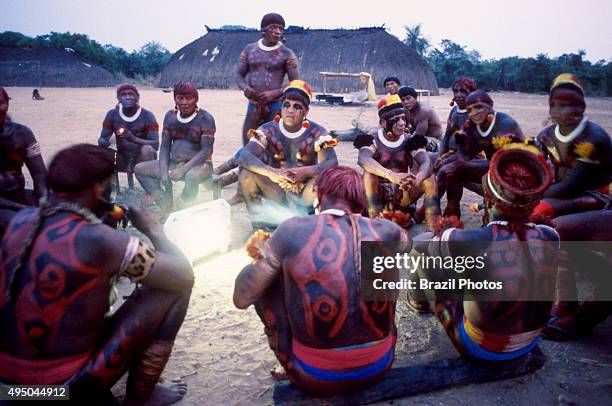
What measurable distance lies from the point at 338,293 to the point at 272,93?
17.8ft

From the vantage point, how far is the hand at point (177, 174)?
6.26 metres

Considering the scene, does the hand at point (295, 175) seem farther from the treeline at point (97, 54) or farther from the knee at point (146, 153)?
the treeline at point (97, 54)

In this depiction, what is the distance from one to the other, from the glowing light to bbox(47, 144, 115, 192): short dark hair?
1881 mm

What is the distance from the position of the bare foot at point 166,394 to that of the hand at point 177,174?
3.79 metres

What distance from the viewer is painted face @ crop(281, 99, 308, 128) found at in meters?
5.51

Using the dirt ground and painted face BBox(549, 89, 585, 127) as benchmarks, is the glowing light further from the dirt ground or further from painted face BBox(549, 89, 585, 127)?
painted face BBox(549, 89, 585, 127)

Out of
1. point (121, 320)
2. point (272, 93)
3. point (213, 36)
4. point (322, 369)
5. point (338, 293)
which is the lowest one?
point (322, 369)

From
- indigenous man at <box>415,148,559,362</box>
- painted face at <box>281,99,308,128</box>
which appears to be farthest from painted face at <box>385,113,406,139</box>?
indigenous man at <box>415,148,559,362</box>

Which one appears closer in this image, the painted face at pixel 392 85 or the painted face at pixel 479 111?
the painted face at pixel 479 111

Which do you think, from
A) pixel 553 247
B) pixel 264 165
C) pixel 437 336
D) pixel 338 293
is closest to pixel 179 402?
pixel 338 293

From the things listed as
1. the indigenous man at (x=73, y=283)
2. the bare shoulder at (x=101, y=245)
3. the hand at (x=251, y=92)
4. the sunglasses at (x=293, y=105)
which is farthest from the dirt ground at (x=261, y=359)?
the hand at (x=251, y=92)

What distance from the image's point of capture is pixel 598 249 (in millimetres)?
3695

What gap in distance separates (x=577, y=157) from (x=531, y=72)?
38.1m

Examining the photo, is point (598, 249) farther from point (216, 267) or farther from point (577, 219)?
point (216, 267)
